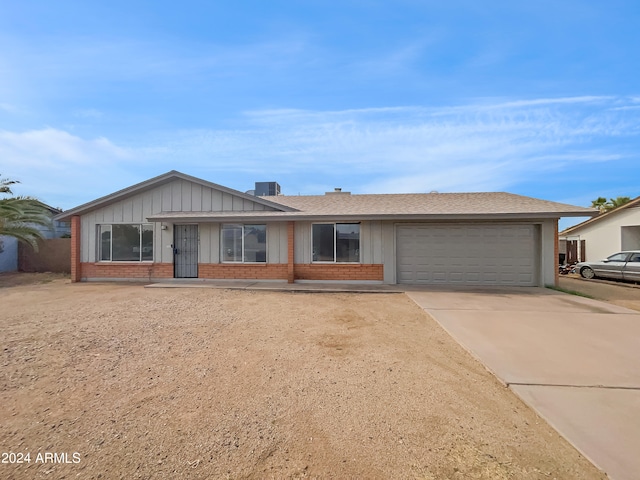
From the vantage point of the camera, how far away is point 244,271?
39.4ft

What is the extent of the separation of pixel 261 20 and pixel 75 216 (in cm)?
1052

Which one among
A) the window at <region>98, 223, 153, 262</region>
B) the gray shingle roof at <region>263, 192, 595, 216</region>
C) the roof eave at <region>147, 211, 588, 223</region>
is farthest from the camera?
the window at <region>98, 223, 153, 262</region>

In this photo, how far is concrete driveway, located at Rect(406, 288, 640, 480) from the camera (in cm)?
269

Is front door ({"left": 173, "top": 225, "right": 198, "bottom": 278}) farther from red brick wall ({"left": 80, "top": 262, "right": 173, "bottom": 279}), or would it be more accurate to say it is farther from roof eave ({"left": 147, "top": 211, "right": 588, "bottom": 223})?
roof eave ({"left": 147, "top": 211, "right": 588, "bottom": 223})

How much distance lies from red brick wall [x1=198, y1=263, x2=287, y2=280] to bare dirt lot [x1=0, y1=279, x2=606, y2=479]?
225 inches

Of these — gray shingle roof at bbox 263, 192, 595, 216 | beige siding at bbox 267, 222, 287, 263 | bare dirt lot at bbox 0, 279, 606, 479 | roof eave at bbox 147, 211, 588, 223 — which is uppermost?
gray shingle roof at bbox 263, 192, 595, 216

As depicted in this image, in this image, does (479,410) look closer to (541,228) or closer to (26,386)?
(26,386)

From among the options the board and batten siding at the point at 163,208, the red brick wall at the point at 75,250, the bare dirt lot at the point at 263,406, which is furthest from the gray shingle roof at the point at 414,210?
the bare dirt lot at the point at 263,406

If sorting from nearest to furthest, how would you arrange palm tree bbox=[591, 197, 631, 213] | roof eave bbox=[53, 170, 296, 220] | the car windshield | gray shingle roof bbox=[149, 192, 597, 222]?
gray shingle roof bbox=[149, 192, 597, 222]
roof eave bbox=[53, 170, 296, 220]
the car windshield
palm tree bbox=[591, 197, 631, 213]

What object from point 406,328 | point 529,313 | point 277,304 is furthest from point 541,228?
point 277,304

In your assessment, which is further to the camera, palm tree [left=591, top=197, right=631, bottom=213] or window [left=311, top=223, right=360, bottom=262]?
palm tree [left=591, top=197, right=631, bottom=213]

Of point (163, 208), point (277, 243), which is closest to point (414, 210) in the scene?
point (277, 243)

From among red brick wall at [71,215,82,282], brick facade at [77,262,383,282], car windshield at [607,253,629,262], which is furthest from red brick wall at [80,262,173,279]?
car windshield at [607,253,629,262]

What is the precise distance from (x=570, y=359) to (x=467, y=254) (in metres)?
7.42
